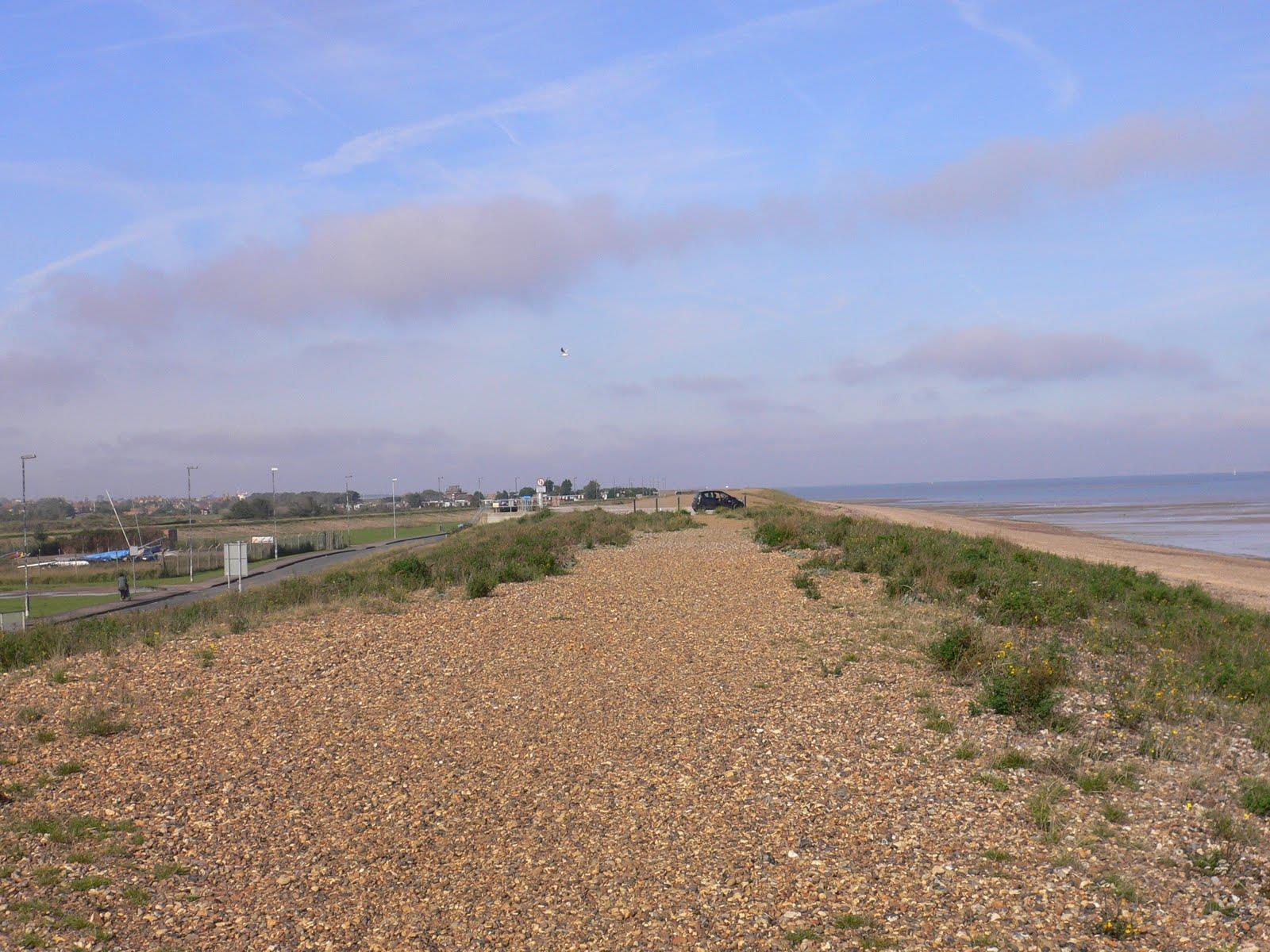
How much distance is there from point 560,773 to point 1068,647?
27.8ft

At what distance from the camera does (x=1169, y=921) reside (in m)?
6.45

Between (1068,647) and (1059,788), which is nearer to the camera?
(1059,788)

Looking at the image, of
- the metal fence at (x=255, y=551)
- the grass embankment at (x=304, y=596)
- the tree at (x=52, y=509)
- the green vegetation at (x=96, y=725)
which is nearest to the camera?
the green vegetation at (x=96, y=725)

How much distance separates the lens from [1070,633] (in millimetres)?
15711

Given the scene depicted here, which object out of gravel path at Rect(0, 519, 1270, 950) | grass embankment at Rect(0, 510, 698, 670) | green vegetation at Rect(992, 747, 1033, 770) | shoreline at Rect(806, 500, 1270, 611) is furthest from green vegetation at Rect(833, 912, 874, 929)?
shoreline at Rect(806, 500, 1270, 611)

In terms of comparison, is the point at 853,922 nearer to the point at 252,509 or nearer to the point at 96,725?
the point at 96,725

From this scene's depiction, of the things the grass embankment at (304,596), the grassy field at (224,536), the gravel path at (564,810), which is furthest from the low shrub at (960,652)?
the grassy field at (224,536)

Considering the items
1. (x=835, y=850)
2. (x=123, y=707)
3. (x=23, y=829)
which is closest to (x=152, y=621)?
(x=123, y=707)

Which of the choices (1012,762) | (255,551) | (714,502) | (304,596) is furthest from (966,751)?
(255,551)

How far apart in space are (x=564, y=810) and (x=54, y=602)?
5566 centimetres

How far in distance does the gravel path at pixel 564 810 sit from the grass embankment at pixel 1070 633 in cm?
90

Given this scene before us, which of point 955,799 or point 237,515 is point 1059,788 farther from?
point 237,515

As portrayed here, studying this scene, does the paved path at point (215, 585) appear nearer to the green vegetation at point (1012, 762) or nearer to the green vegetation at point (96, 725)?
the green vegetation at point (96, 725)

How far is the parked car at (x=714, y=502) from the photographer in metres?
60.1
